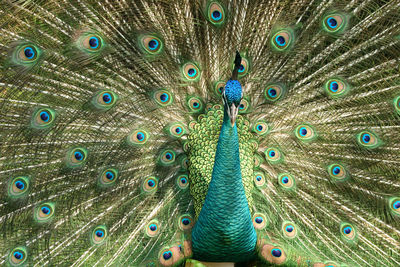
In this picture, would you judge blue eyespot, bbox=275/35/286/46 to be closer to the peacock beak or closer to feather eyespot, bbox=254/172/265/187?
the peacock beak

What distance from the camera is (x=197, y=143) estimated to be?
2.62 m

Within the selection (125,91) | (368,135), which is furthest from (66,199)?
(368,135)

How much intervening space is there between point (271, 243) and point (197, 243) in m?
0.44

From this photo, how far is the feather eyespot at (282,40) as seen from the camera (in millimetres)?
2402

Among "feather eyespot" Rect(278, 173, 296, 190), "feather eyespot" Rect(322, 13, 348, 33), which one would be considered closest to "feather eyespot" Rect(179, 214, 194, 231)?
"feather eyespot" Rect(278, 173, 296, 190)

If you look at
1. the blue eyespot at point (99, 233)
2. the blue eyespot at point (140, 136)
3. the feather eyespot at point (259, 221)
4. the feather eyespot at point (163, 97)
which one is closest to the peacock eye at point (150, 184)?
the blue eyespot at point (140, 136)

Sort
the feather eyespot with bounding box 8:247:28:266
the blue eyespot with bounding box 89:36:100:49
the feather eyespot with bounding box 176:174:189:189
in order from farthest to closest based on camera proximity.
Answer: the feather eyespot with bounding box 176:174:189:189, the feather eyespot with bounding box 8:247:28:266, the blue eyespot with bounding box 89:36:100:49

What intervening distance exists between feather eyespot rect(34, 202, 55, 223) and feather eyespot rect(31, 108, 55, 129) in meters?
0.46

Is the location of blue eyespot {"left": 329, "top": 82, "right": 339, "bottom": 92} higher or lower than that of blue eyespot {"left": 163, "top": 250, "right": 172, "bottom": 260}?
higher

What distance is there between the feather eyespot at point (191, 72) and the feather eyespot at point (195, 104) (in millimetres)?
150

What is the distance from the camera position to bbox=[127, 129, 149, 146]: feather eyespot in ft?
8.20

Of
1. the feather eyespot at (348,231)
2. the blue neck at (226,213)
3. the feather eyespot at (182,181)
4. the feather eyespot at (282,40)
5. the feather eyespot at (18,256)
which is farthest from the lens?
the feather eyespot at (182,181)

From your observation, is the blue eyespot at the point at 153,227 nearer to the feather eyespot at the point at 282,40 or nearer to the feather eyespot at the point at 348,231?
the feather eyespot at the point at 348,231

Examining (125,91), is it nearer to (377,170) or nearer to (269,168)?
(269,168)
